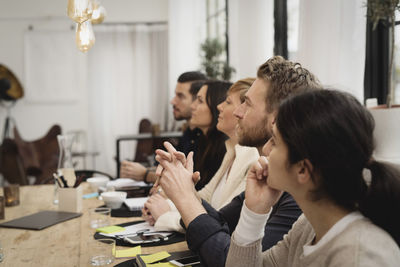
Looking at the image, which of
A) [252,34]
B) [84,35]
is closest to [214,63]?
[252,34]

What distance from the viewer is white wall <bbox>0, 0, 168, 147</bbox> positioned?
21.2 feet

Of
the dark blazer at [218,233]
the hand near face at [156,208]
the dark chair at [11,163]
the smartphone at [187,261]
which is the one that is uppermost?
the dark blazer at [218,233]

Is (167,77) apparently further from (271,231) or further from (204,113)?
(271,231)

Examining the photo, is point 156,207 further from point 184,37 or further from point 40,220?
point 184,37

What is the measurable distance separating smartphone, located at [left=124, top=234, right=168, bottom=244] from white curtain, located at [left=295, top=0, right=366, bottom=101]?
1.16m

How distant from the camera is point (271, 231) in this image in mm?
1288

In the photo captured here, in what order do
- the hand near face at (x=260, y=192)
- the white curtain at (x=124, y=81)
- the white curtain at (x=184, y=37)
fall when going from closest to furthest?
1. the hand near face at (x=260, y=192)
2. the white curtain at (x=184, y=37)
3. the white curtain at (x=124, y=81)

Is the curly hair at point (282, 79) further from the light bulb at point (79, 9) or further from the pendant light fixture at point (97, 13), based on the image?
the pendant light fixture at point (97, 13)

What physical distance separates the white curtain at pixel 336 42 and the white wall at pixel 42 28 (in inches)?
181

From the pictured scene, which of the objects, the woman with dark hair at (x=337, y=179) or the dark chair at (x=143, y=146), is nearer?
the woman with dark hair at (x=337, y=179)

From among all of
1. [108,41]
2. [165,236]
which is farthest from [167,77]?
[165,236]

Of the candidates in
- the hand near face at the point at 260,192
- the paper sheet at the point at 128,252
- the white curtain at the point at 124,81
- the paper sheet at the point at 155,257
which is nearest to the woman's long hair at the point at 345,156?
the hand near face at the point at 260,192

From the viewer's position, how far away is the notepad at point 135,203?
2.10 meters

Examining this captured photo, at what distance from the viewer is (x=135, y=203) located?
2.16 m
